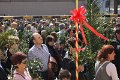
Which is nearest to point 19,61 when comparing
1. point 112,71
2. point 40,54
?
point 112,71

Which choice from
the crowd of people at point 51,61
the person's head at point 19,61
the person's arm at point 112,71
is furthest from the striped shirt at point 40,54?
the person's arm at point 112,71

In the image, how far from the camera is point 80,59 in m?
7.81

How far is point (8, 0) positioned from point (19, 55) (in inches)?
1860

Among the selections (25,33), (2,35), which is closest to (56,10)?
(25,33)

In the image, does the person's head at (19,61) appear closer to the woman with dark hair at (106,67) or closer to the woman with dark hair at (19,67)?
the woman with dark hair at (19,67)

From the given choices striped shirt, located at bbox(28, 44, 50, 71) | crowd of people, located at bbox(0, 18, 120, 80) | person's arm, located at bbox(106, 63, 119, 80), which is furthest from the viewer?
striped shirt, located at bbox(28, 44, 50, 71)

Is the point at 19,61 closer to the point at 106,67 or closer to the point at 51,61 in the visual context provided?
the point at 106,67

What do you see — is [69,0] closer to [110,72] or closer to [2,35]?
[2,35]

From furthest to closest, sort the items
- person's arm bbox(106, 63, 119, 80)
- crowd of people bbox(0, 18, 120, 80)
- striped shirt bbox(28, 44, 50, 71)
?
striped shirt bbox(28, 44, 50, 71) < crowd of people bbox(0, 18, 120, 80) < person's arm bbox(106, 63, 119, 80)

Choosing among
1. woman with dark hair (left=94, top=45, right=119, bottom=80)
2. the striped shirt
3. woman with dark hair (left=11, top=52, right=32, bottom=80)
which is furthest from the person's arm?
the striped shirt

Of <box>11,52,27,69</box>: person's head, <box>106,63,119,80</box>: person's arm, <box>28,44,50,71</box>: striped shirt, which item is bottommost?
<box>28,44,50,71</box>: striped shirt

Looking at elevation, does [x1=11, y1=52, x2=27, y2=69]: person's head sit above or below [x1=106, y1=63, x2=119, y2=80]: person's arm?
above

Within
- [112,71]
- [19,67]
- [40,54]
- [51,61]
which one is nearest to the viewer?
[112,71]

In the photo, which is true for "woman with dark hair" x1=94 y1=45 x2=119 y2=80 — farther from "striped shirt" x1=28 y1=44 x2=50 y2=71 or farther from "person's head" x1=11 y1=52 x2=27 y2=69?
"striped shirt" x1=28 y1=44 x2=50 y2=71
